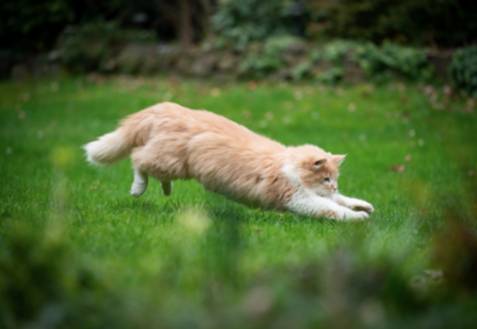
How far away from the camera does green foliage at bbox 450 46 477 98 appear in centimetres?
807

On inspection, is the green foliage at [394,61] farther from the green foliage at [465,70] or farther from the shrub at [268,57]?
the shrub at [268,57]

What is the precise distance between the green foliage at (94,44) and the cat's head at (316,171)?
9607mm

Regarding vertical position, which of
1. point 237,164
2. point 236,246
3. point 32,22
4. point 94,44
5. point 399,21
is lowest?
point 94,44

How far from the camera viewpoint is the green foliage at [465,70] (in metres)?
8.07

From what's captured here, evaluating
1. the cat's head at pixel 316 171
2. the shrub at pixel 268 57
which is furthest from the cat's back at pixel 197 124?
the shrub at pixel 268 57

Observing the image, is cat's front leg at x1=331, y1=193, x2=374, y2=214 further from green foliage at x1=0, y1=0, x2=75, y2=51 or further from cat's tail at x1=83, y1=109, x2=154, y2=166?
green foliage at x1=0, y1=0, x2=75, y2=51

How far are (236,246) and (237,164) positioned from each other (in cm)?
187

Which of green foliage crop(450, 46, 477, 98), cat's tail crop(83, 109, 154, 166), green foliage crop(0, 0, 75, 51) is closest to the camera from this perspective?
cat's tail crop(83, 109, 154, 166)

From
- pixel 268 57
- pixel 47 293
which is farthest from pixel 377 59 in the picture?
pixel 47 293

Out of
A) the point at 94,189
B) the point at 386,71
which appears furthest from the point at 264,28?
the point at 94,189

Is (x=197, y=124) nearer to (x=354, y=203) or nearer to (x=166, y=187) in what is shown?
(x=166, y=187)

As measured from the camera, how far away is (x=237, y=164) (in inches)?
141

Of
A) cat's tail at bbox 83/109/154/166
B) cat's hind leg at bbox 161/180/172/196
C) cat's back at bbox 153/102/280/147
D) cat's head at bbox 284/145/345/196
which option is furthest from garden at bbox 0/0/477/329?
cat's back at bbox 153/102/280/147

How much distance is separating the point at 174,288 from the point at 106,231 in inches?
45.0
